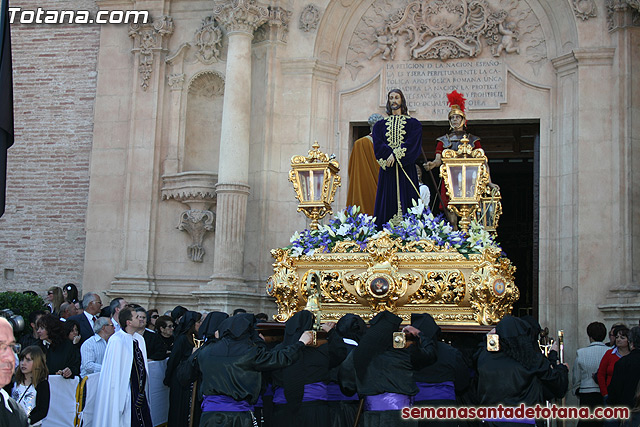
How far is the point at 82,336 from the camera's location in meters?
11.0

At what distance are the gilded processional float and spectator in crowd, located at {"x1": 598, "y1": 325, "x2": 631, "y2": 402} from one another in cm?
122

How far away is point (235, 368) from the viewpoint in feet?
25.4

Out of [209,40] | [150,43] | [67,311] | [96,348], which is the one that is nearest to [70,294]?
[67,311]

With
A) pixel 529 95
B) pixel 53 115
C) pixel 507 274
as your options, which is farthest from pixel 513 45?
pixel 53 115

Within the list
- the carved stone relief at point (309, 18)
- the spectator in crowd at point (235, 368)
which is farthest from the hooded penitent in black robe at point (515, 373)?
the carved stone relief at point (309, 18)

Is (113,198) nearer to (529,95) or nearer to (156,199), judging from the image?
(156,199)

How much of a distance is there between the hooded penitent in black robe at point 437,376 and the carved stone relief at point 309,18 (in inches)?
348

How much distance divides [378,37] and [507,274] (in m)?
7.32

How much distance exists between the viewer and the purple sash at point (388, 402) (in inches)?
299

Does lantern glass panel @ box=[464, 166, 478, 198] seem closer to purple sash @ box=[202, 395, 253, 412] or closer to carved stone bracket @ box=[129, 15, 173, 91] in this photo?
purple sash @ box=[202, 395, 253, 412]

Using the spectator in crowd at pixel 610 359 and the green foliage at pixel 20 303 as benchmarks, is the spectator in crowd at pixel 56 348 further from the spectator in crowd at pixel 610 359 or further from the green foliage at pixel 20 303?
the spectator in crowd at pixel 610 359

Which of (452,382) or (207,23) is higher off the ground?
(207,23)

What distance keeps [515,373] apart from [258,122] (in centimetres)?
927

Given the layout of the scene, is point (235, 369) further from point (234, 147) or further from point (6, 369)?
point (234, 147)
